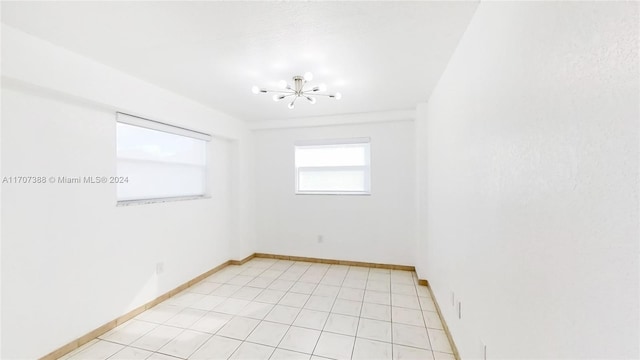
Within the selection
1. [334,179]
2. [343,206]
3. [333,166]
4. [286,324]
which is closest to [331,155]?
[333,166]

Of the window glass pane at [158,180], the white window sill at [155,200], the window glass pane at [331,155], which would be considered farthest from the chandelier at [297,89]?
the white window sill at [155,200]

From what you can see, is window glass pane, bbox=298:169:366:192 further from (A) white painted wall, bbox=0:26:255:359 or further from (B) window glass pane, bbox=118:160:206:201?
(A) white painted wall, bbox=0:26:255:359

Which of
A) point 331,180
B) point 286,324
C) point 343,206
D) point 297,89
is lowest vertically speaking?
point 286,324

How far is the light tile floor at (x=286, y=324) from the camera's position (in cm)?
199

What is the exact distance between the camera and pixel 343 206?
402cm

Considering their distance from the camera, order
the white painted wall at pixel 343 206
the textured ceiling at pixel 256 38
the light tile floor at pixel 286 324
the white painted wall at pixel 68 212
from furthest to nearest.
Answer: the white painted wall at pixel 343 206 → the light tile floor at pixel 286 324 → the white painted wall at pixel 68 212 → the textured ceiling at pixel 256 38

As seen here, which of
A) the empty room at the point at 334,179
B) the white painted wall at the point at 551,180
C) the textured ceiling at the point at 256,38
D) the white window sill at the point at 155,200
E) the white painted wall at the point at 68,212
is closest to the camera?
the white painted wall at the point at 551,180

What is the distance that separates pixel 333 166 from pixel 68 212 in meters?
3.07

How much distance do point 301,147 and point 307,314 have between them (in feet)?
8.33

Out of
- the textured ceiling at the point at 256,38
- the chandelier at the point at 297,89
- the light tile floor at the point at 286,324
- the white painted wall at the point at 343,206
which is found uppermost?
the textured ceiling at the point at 256,38

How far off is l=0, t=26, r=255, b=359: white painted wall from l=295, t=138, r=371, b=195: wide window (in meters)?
1.87

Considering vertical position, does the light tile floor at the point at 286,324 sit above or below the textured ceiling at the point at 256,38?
below

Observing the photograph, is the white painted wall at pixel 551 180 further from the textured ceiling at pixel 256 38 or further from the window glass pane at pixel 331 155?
the window glass pane at pixel 331 155

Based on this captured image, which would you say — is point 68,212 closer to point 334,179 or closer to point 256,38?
point 256,38
